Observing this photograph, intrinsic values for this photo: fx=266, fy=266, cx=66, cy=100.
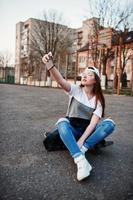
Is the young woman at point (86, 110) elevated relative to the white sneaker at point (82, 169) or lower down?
elevated

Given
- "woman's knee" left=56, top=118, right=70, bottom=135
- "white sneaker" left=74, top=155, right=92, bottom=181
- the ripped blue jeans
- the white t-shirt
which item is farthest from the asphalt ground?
the white t-shirt

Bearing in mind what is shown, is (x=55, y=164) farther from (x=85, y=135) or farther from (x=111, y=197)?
(x=111, y=197)

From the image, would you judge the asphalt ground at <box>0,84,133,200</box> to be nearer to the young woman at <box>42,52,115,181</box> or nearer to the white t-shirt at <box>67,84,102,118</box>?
the young woman at <box>42,52,115,181</box>

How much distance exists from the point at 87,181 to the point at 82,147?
20.6 inches

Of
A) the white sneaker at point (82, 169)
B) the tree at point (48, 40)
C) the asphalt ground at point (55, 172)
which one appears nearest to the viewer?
the asphalt ground at point (55, 172)

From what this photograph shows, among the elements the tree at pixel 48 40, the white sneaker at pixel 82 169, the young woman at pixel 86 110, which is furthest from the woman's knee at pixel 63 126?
the tree at pixel 48 40

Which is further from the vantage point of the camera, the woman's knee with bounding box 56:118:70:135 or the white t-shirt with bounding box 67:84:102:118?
the white t-shirt with bounding box 67:84:102:118

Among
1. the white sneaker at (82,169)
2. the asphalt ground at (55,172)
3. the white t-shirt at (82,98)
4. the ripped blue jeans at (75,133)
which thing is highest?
the white t-shirt at (82,98)

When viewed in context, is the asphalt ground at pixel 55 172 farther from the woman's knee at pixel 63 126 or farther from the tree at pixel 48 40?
the tree at pixel 48 40

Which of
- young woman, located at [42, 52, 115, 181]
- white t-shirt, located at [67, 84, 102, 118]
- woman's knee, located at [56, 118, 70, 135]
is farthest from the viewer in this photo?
white t-shirt, located at [67, 84, 102, 118]

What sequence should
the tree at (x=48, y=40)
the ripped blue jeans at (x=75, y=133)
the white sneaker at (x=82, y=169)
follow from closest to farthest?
the white sneaker at (x=82, y=169) → the ripped blue jeans at (x=75, y=133) → the tree at (x=48, y=40)

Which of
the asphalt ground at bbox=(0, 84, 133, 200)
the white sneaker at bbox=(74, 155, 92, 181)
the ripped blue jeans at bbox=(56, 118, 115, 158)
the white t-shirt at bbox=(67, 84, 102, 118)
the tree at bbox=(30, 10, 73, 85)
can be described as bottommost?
the asphalt ground at bbox=(0, 84, 133, 200)

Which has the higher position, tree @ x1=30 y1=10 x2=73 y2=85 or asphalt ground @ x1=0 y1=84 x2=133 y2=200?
tree @ x1=30 y1=10 x2=73 y2=85

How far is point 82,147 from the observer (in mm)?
3084
